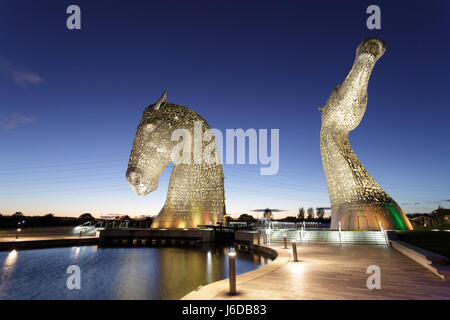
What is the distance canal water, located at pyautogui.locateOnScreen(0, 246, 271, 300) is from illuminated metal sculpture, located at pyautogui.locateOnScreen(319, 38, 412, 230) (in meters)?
8.00

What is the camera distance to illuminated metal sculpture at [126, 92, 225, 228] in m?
16.9

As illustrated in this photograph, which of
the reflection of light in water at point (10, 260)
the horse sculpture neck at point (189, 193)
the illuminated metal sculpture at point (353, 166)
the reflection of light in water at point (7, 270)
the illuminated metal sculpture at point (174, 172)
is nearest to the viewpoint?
the reflection of light in water at point (7, 270)

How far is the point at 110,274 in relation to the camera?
9344 millimetres

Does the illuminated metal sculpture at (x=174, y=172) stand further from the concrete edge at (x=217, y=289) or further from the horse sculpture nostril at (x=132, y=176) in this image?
the concrete edge at (x=217, y=289)

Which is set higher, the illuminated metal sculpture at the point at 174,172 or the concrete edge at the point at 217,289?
the illuminated metal sculpture at the point at 174,172

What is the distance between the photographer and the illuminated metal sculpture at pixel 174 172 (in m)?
16.9

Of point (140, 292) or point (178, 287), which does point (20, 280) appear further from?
point (178, 287)

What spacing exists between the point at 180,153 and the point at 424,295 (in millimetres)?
16598

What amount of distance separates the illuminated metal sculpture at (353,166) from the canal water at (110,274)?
8002mm

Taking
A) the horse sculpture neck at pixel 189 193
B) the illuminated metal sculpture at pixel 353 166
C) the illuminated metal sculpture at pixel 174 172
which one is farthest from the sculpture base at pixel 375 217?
the horse sculpture neck at pixel 189 193

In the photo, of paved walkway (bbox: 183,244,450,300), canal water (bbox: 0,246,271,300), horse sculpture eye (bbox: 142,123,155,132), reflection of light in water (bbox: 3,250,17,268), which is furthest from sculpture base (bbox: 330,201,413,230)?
reflection of light in water (bbox: 3,250,17,268)

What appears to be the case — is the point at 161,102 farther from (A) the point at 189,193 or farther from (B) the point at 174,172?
(A) the point at 189,193
